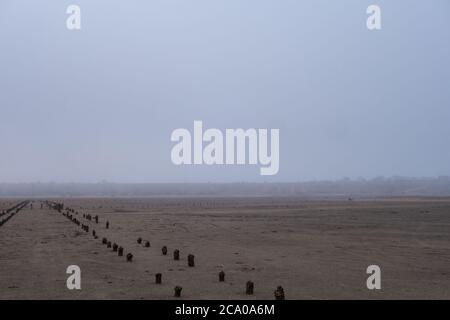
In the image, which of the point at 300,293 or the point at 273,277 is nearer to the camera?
the point at 300,293

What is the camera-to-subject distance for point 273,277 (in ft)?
61.8

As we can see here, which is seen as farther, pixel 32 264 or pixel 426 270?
pixel 32 264

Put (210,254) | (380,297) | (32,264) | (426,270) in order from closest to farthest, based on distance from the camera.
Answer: (380,297)
(426,270)
(32,264)
(210,254)

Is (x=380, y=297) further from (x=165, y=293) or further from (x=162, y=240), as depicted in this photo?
(x=162, y=240)

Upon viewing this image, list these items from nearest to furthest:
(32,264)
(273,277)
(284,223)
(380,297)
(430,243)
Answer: (380,297)
(273,277)
(32,264)
(430,243)
(284,223)

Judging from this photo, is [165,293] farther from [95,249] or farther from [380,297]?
[95,249]
